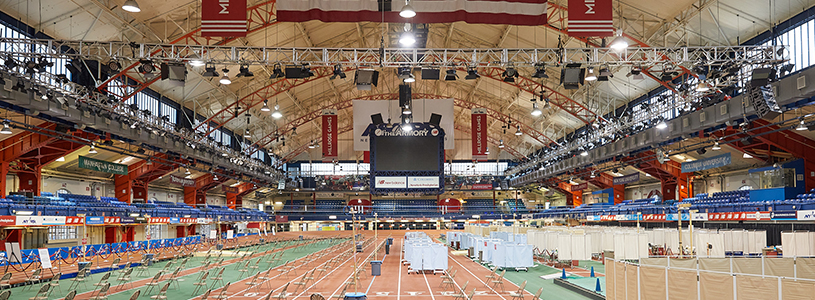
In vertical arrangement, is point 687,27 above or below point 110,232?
above

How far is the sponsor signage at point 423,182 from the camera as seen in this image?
2436cm

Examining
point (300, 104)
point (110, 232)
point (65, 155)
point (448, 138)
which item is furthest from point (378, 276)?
point (300, 104)

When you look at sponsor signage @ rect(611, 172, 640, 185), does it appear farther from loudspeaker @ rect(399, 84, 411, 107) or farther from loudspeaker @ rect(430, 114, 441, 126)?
loudspeaker @ rect(399, 84, 411, 107)

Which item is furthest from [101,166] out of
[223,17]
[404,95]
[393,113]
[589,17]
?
[589,17]

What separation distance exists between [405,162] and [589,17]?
1234cm

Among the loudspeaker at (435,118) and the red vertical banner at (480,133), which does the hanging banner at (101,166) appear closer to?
the loudspeaker at (435,118)

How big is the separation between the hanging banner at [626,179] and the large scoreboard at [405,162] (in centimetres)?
2589

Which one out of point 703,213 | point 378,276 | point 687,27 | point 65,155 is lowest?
point 378,276

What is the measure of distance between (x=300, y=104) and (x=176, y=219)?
1273 centimetres

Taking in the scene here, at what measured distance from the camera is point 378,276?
69.1 feet

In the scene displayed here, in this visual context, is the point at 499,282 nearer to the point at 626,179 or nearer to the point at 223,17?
the point at 223,17

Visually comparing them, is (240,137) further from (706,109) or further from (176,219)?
(706,109)

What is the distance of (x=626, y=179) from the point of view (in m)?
46.8

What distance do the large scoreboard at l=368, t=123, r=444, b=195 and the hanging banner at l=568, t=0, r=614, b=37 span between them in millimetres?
11749
